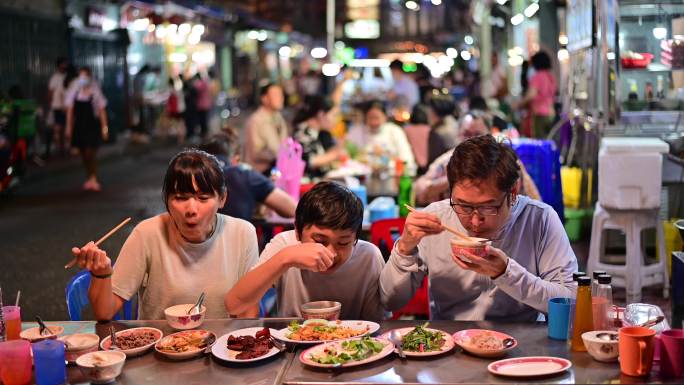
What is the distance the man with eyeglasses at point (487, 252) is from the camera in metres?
3.85

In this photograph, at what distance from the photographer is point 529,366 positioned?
3283mm

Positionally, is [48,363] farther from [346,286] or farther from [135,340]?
[346,286]

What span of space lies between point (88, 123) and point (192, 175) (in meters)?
13.7

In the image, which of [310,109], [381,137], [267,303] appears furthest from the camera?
[310,109]

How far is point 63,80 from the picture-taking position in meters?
21.5

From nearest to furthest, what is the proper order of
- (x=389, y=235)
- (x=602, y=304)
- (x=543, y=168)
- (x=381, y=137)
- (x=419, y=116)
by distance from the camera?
(x=602, y=304) → (x=389, y=235) → (x=543, y=168) → (x=381, y=137) → (x=419, y=116)

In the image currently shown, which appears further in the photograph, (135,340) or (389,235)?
(389,235)

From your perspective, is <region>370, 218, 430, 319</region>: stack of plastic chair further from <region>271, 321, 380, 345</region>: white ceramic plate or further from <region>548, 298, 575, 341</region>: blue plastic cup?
<region>548, 298, 575, 341</region>: blue plastic cup

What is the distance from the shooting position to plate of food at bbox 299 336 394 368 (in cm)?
336

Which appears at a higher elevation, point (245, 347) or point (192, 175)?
point (192, 175)

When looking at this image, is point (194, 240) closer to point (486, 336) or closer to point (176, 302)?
point (176, 302)

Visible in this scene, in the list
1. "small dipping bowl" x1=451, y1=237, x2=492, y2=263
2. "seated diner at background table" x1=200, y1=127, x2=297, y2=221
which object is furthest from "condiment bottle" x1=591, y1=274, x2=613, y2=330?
"seated diner at background table" x1=200, y1=127, x2=297, y2=221

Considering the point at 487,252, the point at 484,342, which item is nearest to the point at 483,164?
the point at 487,252

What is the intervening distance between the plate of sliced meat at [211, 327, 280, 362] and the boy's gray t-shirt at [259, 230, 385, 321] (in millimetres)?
650
